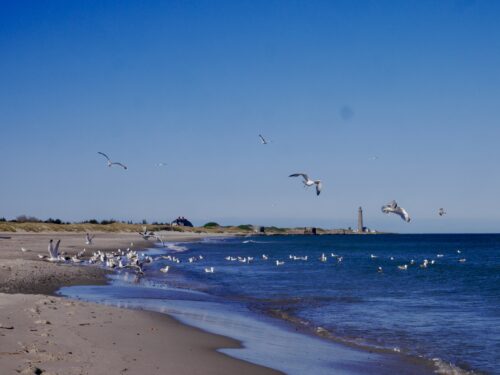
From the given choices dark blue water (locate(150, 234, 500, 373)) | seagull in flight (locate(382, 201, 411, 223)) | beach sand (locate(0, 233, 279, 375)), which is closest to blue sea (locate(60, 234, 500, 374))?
dark blue water (locate(150, 234, 500, 373))

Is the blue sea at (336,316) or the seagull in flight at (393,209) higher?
the seagull in flight at (393,209)

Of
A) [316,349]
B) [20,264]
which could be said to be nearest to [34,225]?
[20,264]

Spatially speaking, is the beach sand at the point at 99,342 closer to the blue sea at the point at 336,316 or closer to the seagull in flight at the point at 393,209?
the blue sea at the point at 336,316

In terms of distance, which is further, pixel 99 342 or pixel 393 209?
pixel 393 209

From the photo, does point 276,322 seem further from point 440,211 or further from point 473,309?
point 473,309

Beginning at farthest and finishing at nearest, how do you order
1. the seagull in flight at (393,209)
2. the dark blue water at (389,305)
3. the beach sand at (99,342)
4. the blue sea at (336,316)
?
the seagull in flight at (393,209), the dark blue water at (389,305), the blue sea at (336,316), the beach sand at (99,342)

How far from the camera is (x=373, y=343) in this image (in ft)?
49.9

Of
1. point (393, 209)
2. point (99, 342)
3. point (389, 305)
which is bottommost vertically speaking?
point (389, 305)

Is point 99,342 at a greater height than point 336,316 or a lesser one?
greater

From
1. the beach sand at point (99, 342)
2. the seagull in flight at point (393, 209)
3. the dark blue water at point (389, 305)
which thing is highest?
the seagull in flight at point (393, 209)

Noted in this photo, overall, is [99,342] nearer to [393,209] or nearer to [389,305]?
[393,209]

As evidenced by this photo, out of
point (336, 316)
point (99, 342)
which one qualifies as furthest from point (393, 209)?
point (99, 342)

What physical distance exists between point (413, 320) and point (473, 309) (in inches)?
188

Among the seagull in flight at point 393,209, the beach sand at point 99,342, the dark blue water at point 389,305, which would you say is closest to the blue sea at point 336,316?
the dark blue water at point 389,305
